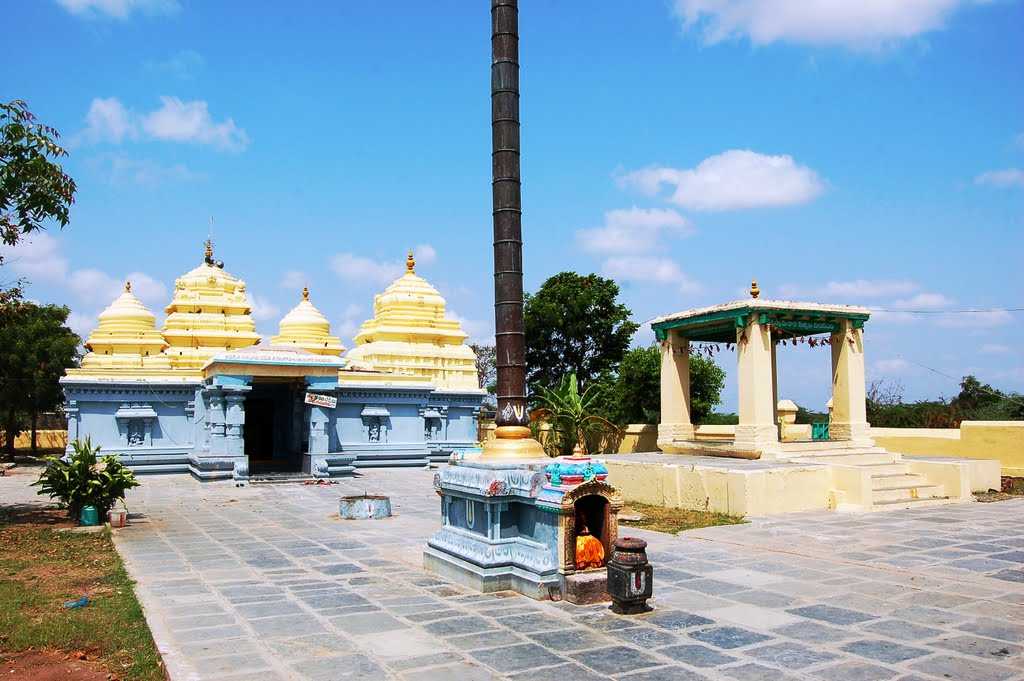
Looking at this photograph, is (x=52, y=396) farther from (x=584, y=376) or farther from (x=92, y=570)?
(x=92, y=570)

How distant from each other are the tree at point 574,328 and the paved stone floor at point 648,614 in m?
22.0

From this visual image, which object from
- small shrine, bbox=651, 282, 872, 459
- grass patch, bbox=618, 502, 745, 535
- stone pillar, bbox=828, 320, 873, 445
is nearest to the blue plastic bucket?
grass patch, bbox=618, 502, 745, 535

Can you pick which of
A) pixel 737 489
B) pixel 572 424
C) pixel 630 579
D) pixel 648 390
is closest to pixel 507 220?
pixel 630 579

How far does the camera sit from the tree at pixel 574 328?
110 feet

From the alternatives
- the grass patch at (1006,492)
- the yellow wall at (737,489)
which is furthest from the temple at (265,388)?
the grass patch at (1006,492)

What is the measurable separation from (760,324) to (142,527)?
11.3 metres

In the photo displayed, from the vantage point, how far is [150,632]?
6.44 metres

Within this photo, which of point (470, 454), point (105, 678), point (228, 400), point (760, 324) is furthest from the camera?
point (228, 400)

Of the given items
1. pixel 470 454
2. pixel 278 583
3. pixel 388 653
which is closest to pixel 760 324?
pixel 470 454

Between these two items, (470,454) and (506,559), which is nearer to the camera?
(506,559)

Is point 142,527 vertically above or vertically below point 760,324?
below

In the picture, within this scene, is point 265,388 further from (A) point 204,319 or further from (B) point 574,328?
(B) point 574,328

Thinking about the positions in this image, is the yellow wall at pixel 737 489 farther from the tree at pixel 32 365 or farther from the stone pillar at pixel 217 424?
the tree at pixel 32 365

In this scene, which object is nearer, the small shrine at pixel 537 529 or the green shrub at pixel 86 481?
the small shrine at pixel 537 529
